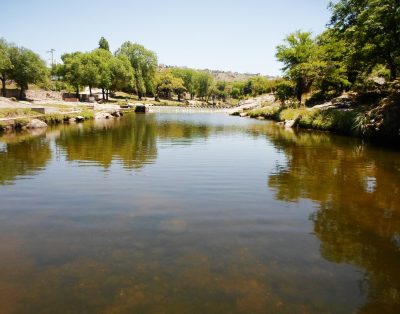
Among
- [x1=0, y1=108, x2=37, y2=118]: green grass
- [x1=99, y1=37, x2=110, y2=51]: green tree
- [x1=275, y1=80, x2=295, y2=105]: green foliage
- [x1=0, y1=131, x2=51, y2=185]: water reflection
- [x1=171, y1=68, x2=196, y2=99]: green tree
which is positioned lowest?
[x1=0, y1=131, x2=51, y2=185]: water reflection

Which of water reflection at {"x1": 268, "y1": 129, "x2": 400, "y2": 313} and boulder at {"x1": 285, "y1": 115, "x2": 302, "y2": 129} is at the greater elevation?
boulder at {"x1": 285, "y1": 115, "x2": 302, "y2": 129}

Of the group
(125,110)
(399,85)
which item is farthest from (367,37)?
(125,110)

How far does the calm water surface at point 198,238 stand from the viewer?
539 cm

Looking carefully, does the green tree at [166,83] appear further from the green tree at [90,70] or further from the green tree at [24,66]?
the green tree at [24,66]

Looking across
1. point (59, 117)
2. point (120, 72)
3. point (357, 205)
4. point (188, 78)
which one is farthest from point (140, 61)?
point (357, 205)

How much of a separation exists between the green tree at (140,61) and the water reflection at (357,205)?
84.1 meters

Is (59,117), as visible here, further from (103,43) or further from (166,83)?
(166,83)

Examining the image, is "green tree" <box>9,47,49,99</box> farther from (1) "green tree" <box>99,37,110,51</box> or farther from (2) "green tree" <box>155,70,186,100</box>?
(2) "green tree" <box>155,70,186,100</box>

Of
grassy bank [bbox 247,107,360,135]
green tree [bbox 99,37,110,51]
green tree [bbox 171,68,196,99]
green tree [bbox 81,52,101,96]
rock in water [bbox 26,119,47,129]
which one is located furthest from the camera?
green tree [bbox 171,68,196,99]

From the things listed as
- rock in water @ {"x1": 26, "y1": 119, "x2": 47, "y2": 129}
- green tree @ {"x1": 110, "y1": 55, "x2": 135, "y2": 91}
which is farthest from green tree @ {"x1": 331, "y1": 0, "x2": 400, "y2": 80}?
green tree @ {"x1": 110, "y1": 55, "x2": 135, "y2": 91}

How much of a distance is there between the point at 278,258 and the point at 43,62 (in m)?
70.3

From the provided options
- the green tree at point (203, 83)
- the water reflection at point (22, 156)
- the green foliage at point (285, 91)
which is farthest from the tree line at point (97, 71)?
the water reflection at point (22, 156)

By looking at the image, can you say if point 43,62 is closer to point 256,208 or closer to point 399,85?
point 399,85

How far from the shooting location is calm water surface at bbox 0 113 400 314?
5.39 meters
